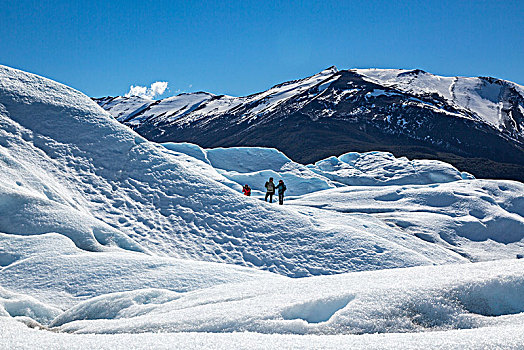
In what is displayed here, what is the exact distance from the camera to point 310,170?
26.0 m

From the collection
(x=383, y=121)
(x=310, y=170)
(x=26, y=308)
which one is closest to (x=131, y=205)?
(x=26, y=308)

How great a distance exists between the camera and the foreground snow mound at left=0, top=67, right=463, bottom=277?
901 centimetres

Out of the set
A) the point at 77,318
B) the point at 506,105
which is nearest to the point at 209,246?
the point at 77,318

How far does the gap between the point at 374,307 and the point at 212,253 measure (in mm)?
7326

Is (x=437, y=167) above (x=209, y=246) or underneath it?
above

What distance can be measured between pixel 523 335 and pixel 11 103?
1346 cm

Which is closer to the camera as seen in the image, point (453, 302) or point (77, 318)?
point (453, 302)

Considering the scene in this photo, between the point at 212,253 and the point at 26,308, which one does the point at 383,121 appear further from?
the point at 26,308

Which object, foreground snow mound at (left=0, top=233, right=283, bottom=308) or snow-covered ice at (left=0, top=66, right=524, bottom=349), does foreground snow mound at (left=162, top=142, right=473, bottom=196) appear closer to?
snow-covered ice at (left=0, top=66, right=524, bottom=349)

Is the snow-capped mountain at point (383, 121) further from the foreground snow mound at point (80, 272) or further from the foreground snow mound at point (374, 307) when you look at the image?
the foreground snow mound at point (374, 307)

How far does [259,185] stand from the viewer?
2062 centimetres

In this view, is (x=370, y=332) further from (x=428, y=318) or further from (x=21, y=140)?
(x=21, y=140)

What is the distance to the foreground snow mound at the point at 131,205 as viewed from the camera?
9.01 m

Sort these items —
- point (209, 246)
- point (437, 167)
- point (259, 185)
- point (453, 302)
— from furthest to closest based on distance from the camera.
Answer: point (437, 167) → point (259, 185) → point (209, 246) → point (453, 302)
